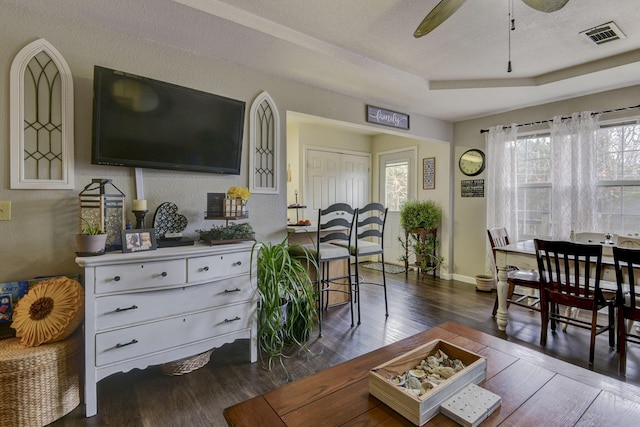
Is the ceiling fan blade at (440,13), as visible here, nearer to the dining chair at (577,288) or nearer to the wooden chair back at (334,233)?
the wooden chair back at (334,233)

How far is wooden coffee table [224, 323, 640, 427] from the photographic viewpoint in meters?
0.98

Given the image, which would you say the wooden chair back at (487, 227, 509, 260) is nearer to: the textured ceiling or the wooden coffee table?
the textured ceiling

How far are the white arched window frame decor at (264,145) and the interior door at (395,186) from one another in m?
3.20

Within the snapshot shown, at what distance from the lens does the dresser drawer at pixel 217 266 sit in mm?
2003

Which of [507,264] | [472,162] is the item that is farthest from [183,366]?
[472,162]

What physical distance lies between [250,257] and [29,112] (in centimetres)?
162

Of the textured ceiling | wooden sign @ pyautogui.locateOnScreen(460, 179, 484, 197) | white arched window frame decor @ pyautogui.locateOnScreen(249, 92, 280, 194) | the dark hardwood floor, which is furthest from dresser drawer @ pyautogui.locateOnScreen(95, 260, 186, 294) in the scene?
wooden sign @ pyautogui.locateOnScreen(460, 179, 484, 197)

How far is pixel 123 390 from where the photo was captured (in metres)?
1.94

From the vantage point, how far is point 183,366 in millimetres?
2129

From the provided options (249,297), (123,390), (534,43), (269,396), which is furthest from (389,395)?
(534,43)

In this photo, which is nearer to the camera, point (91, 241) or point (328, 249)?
point (91, 241)

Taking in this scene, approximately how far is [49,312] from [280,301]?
1408mm

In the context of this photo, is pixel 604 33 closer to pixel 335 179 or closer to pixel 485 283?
pixel 485 283

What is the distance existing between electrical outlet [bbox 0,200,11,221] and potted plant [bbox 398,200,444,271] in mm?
4591
